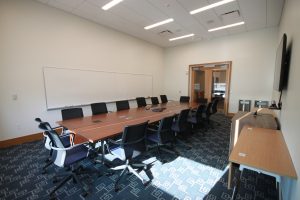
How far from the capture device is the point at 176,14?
4434 millimetres

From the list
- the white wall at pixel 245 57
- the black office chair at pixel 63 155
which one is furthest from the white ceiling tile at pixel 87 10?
the white wall at pixel 245 57

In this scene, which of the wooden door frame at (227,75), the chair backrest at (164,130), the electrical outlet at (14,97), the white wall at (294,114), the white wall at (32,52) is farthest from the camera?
the wooden door frame at (227,75)

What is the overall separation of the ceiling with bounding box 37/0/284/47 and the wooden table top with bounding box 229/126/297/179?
11.2 feet

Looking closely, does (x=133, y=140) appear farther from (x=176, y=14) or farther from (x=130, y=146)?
(x=176, y=14)

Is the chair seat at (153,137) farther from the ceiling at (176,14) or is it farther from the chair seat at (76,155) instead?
the ceiling at (176,14)

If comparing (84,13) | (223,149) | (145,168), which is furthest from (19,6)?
(223,149)

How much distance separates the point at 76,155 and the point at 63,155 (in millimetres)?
212

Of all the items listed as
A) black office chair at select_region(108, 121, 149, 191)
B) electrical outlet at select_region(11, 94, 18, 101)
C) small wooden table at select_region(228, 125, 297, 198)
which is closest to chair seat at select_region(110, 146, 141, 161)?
black office chair at select_region(108, 121, 149, 191)

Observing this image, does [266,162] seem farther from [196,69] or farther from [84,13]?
[196,69]

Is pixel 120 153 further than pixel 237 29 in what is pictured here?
No

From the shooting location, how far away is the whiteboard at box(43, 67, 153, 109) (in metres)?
4.17

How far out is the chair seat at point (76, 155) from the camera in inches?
78.0

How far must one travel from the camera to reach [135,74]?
22.0ft

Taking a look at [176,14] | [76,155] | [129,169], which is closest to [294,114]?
[129,169]
